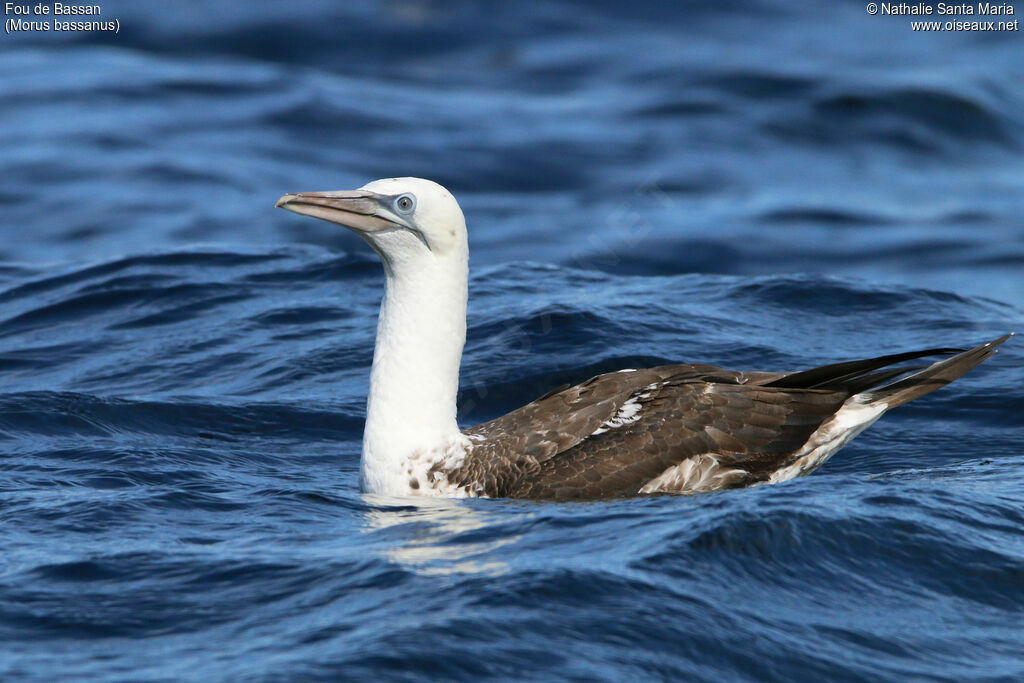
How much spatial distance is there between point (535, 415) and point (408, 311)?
1.01 meters

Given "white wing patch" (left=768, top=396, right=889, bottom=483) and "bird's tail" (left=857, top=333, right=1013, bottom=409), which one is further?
"bird's tail" (left=857, top=333, right=1013, bottom=409)

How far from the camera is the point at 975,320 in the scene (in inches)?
538

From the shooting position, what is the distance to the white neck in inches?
327

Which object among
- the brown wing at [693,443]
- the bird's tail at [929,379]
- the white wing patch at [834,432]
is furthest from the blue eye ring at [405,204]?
the bird's tail at [929,379]

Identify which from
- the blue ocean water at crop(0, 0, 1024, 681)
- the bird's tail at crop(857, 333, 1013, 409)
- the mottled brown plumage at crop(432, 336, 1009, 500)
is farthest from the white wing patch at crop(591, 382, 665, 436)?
the bird's tail at crop(857, 333, 1013, 409)

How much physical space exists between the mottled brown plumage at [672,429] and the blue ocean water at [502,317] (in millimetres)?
247

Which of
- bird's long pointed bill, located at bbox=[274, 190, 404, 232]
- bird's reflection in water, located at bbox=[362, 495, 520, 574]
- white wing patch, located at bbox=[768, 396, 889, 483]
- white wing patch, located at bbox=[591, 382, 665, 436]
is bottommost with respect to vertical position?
bird's reflection in water, located at bbox=[362, 495, 520, 574]

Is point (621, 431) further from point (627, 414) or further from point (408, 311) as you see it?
point (408, 311)

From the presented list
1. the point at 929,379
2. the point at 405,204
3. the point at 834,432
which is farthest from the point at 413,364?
the point at 929,379

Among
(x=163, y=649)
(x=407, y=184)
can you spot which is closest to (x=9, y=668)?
(x=163, y=649)

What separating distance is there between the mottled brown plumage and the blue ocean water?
0.25m

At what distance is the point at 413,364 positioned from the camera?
27.6ft

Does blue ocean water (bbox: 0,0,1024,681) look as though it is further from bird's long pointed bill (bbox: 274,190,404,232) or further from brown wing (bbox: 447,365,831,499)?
bird's long pointed bill (bbox: 274,190,404,232)

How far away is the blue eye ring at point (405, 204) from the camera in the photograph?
8.12 meters
